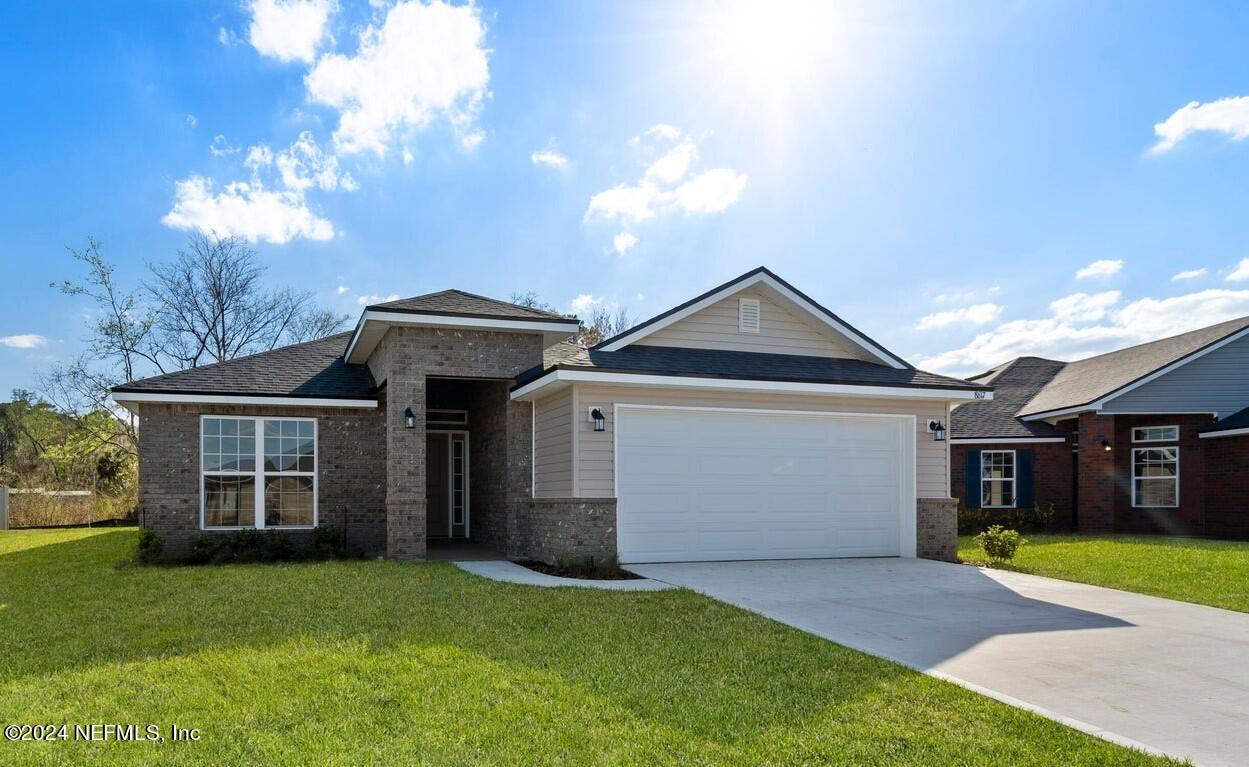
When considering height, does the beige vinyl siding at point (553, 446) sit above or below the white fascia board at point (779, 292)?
below

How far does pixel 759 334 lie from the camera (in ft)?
47.9

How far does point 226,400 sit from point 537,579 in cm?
691

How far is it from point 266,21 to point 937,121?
10872 mm

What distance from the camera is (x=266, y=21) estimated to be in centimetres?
1347

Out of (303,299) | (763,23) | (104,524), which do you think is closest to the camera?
(763,23)

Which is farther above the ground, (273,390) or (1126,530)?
(273,390)

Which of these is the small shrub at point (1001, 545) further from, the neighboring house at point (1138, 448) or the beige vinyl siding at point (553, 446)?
the neighboring house at point (1138, 448)

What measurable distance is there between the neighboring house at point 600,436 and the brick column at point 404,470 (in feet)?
0.08

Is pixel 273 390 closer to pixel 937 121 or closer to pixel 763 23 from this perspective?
pixel 763 23

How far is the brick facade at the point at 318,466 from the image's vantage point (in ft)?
45.8

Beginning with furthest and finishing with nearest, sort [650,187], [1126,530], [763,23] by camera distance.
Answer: [650,187], [1126,530], [763,23]

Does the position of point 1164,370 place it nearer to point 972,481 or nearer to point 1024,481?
point 1024,481

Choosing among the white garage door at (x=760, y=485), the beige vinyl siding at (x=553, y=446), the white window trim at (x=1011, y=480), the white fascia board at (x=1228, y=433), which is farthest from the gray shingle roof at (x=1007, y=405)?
the beige vinyl siding at (x=553, y=446)

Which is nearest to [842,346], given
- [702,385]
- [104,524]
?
[702,385]
